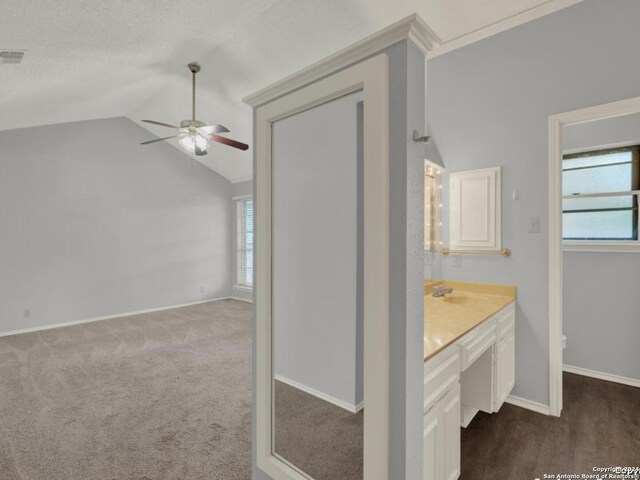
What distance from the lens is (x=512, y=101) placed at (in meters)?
2.59

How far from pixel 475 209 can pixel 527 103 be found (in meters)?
0.86

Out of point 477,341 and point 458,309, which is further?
point 458,309

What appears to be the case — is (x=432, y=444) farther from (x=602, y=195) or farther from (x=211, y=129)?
(x=211, y=129)

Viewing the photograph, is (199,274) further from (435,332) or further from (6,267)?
(435,332)

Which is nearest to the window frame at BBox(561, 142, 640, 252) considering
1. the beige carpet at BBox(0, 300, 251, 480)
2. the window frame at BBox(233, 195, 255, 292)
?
the beige carpet at BBox(0, 300, 251, 480)

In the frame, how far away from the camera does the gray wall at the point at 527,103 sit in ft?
7.26

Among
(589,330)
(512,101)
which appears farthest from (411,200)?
(589,330)

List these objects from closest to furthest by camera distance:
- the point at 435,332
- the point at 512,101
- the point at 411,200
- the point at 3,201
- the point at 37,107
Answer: the point at 411,200 → the point at 435,332 → the point at 512,101 → the point at 37,107 → the point at 3,201

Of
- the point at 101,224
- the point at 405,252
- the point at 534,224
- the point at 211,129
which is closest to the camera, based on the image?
the point at 405,252

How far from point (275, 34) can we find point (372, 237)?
9.45 feet

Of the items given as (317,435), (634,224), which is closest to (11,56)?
(317,435)

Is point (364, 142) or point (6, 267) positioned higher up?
point (364, 142)

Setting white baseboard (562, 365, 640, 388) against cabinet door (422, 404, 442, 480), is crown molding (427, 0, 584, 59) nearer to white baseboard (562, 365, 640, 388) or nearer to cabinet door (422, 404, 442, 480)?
cabinet door (422, 404, 442, 480)

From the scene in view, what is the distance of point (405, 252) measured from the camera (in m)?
1.07
